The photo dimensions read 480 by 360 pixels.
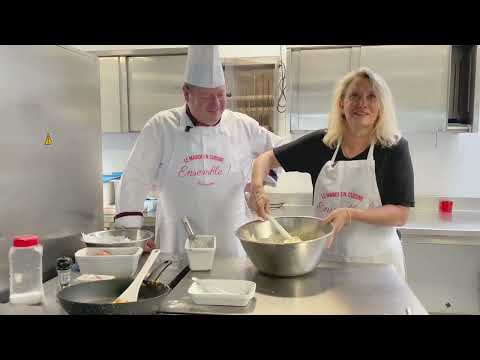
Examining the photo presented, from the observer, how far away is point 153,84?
2908mm

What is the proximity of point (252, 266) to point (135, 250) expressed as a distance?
0.37 meters

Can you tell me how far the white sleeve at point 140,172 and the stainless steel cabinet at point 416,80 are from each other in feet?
4.96

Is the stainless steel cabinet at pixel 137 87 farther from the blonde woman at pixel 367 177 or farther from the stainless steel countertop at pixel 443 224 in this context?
the stainless steel countertop at pixel 443 224

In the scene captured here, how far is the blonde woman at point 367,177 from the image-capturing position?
1421mm

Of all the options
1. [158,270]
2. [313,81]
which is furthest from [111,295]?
[313,81]

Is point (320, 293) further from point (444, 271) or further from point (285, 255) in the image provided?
point (444, 271)

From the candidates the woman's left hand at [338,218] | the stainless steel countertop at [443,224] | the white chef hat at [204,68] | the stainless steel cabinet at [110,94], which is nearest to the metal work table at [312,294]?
the woman's left hand at [338,218]

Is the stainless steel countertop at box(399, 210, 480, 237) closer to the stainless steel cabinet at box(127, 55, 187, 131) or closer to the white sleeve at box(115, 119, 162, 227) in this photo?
the white sleeve at box(115, 119, 162, 227)

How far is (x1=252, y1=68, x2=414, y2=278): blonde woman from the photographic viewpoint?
4.66 feet

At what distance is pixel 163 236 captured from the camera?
184 cm

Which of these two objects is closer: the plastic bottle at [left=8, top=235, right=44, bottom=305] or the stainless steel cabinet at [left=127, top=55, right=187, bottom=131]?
the plastic bottle at [left=8, top=235, right=44, bottom=305]

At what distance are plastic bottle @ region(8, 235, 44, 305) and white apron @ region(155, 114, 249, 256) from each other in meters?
0.81

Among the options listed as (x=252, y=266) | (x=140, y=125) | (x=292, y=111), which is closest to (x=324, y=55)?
(x=292, y=111)

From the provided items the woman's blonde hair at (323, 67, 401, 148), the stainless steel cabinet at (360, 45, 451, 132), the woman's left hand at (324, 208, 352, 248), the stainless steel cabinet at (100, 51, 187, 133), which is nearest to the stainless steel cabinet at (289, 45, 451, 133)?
the stainless steel cabinet at (360, 45, 451, 132)
